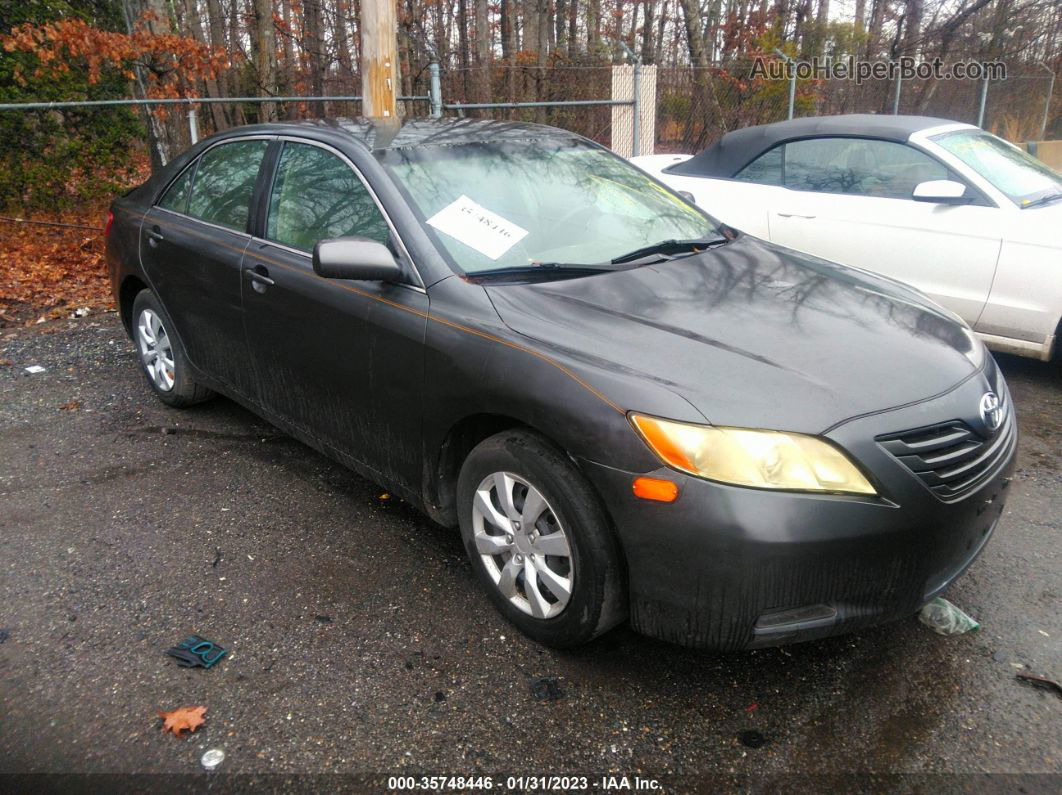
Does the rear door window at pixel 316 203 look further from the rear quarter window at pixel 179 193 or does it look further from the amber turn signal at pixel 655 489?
the amber turn signal at pixel 655 489

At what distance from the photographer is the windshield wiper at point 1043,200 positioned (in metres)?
5.23

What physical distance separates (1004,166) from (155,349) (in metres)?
5.55

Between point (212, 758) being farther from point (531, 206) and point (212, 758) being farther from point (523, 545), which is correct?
point (531, 206)

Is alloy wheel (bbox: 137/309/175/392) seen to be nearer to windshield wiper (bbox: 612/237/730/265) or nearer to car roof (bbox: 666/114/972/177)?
windshield wiper (bbox: 612/237/730/265)

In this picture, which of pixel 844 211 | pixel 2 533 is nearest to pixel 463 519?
pixel 2 533

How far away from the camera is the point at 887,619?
2.47 meters

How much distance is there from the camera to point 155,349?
4.97m

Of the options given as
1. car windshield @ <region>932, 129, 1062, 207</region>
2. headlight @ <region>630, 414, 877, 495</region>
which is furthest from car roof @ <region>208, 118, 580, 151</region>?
car windshield @ <region>932, 129, 1062, 207</region>

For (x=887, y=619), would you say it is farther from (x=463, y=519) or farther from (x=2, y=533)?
(x=2, y=533)

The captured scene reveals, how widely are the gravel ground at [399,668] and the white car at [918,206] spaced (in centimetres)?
154

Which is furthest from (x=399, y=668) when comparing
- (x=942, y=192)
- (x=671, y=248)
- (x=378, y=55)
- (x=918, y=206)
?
(x=378, y=55)

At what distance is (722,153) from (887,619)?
4994 mm

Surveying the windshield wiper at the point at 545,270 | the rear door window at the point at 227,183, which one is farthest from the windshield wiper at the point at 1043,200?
the rear door window at the point at 227,183

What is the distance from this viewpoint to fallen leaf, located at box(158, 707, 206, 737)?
2510 mm
